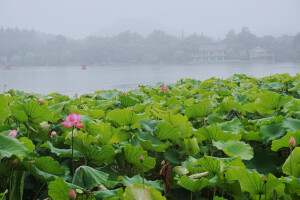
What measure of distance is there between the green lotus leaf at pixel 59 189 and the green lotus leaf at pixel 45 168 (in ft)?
0.29

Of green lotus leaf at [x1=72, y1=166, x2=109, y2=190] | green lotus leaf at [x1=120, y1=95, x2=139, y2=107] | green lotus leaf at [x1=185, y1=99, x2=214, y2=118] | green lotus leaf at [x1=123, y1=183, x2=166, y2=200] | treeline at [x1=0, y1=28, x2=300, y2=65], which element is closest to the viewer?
green lotus leaf at [x1=123, y1=183, x2=166, y2=200]

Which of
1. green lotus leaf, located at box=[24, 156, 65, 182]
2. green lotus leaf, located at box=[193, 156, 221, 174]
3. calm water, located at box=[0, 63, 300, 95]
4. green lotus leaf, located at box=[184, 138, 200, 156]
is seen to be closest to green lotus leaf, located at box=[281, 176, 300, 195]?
green lotus leaf, located at box=[193, 156, 221, 174]

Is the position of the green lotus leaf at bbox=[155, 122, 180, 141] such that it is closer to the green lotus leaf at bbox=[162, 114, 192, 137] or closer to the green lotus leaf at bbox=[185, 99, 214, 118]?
the green lotus leaf at bbox=[162, 114, 192, 137]

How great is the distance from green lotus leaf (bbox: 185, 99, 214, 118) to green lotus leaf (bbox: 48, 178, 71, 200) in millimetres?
599

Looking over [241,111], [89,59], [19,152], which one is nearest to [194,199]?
[19,152]

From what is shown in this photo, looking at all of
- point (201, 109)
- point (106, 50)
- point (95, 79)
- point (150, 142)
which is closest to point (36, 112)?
point (150, 142)

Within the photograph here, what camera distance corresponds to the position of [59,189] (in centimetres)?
51

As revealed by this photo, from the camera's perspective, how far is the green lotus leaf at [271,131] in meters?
0.83

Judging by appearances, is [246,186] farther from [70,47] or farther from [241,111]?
[70,47]

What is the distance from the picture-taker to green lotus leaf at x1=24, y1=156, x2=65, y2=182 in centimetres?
59

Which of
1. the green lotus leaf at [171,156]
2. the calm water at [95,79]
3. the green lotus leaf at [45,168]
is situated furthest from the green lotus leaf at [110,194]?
the calm water at [95,79]

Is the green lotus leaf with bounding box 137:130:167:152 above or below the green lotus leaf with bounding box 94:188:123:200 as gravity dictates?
above

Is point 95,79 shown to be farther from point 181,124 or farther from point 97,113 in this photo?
point 181,124

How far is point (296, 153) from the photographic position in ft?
2.01
